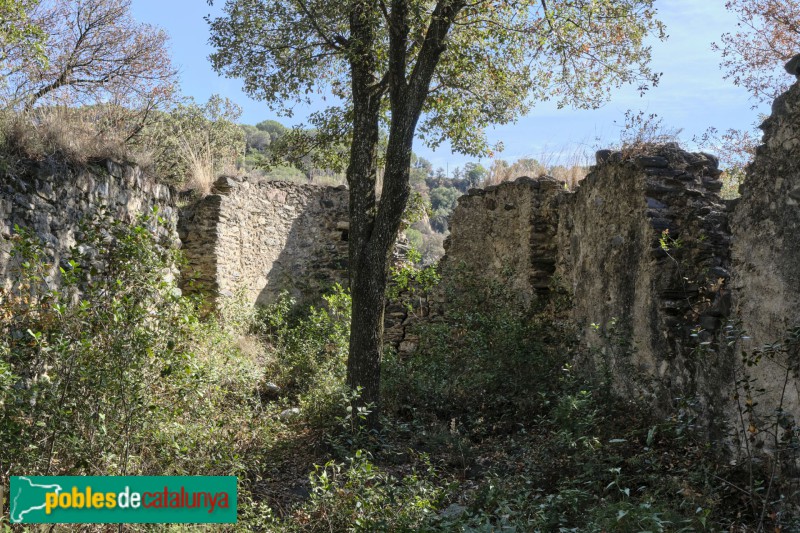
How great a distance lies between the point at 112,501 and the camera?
4852mm

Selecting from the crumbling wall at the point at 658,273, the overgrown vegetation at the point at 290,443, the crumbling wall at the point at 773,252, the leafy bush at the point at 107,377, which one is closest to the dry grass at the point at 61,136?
the overgrown vegetation at the point at 290,443

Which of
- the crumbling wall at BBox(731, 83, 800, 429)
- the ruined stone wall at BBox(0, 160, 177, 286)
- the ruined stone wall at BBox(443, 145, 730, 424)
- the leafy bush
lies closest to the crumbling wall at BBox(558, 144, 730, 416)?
the ruined stone wall at BBox(443, 145, 730, 424)

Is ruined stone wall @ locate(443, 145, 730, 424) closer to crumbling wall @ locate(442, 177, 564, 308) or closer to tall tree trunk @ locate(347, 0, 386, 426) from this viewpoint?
crumbling wall @ locate(442, 177, 564, 308)

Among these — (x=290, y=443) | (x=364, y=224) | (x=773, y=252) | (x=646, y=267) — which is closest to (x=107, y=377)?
(x=290, y=443)

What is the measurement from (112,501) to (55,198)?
4.98 meters

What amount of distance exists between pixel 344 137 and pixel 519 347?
13.0 ft

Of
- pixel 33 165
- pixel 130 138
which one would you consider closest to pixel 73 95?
pixel 130 138

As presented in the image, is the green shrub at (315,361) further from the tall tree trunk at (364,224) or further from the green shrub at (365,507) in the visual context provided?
the green shrub at (365,507)

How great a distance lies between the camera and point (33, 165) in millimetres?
8375

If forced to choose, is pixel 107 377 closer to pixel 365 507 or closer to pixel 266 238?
pixel 365 507

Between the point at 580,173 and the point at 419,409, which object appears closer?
the point at 419,409

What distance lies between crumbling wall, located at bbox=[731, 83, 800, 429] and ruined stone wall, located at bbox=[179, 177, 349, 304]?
917 cm

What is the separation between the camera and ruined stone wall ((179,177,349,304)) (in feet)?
43.1

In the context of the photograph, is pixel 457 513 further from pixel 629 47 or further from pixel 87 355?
pixel 629 47
